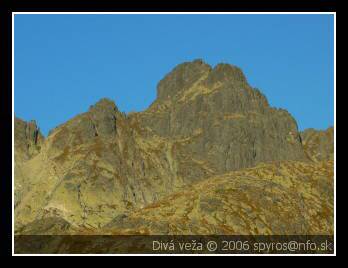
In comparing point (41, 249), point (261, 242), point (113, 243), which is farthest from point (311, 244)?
point (41, 249)

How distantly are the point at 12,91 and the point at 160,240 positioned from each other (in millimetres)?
108181
